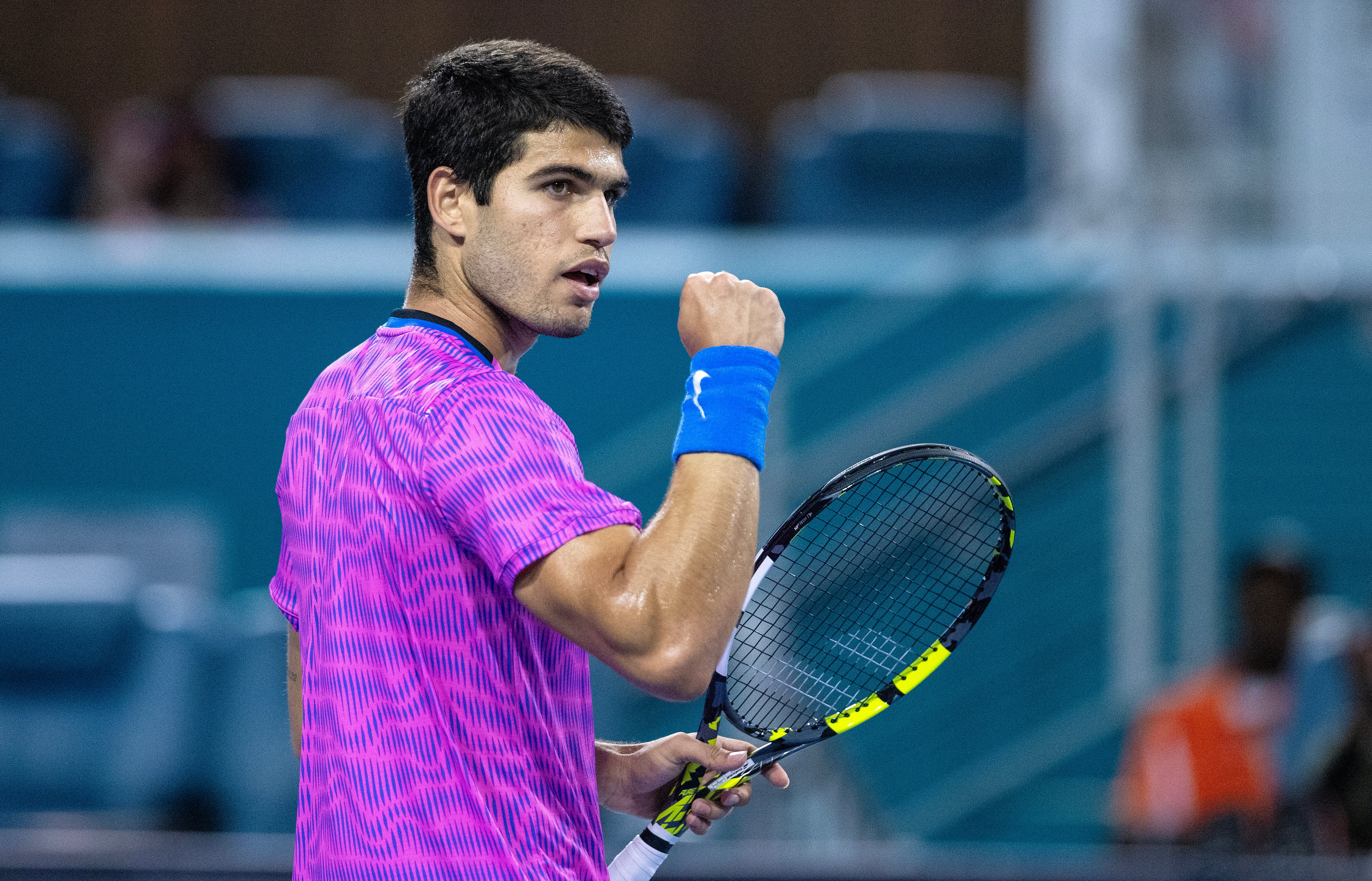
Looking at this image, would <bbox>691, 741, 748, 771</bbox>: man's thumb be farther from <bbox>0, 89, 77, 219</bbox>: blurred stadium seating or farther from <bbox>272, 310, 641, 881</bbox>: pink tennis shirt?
<bbox>0, 89, 77, 219</bbox>: blurred stadium seating

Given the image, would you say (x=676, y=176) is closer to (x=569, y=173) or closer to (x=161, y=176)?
(x=161, y=176)

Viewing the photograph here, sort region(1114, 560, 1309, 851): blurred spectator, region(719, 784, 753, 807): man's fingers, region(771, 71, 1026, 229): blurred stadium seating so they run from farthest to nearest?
1. region(771, 71, 1026, 229): blurred stadium seating
2. region(1114, 560, 1309, 851): blurred spectator
3. region(719, 784, 753, 807): man's fingers

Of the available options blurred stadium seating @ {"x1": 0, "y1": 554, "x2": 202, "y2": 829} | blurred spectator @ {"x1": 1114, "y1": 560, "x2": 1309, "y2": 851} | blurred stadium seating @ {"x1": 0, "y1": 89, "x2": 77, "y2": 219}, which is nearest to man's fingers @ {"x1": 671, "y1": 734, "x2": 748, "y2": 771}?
blurred spectator @ {"x1": 1114, "y1": 560, "x2": 1309, "y2": 851}

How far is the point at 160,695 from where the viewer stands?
520 centimetres

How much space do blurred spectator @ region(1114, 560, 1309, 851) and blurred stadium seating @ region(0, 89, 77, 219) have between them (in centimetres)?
489

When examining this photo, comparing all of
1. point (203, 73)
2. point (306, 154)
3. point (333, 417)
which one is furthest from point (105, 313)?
point (333, 417)

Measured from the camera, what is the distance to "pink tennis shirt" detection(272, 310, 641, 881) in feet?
4.60

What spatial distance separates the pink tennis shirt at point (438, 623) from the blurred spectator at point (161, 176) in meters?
5.39

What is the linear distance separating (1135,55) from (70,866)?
4.64 metres

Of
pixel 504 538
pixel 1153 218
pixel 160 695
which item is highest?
pixel 504 538

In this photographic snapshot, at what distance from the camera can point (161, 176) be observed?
658cm

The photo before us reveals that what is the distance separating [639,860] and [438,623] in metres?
0.63

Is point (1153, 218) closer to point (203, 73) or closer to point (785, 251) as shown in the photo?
point (785, 251)

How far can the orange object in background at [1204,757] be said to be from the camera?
5.00 m
